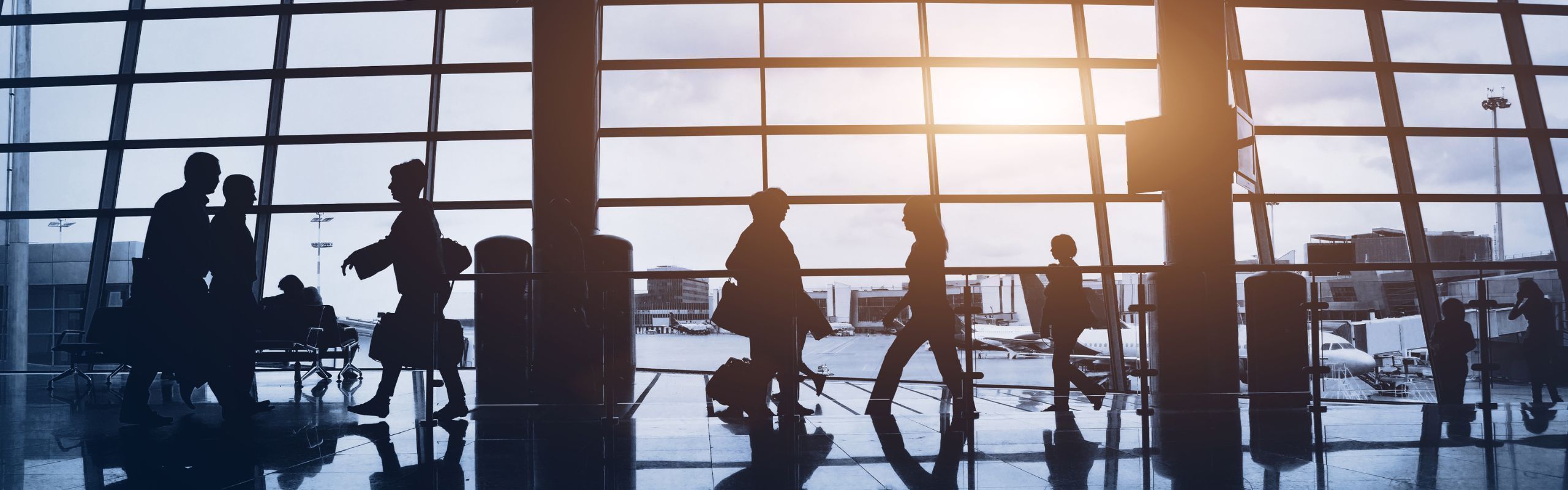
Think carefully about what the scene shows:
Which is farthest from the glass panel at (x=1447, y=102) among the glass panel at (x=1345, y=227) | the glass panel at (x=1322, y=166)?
the glass panel at (x=1345, y=227)

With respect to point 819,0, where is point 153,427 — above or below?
below

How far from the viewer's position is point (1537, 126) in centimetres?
892

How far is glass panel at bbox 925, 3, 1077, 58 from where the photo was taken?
345 inches

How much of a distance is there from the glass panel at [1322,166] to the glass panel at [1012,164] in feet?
6.04

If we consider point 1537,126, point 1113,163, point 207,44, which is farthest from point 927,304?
point 207,44

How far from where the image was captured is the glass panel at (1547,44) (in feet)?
30.0

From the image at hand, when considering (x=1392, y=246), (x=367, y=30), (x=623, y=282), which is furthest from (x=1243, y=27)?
(x=367, y=30)

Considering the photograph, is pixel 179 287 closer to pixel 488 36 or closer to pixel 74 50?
pixel 488 36

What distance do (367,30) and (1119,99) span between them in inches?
301

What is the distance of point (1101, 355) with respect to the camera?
18.4ft

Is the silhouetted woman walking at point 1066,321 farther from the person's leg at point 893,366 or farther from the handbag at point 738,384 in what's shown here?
the handbag at point 738,384

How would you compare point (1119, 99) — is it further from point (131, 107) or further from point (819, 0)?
point (131, 107)

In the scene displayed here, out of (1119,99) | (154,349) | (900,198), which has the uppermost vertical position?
(1119,99)

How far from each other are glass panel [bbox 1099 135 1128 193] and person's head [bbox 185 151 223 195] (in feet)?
23.8
